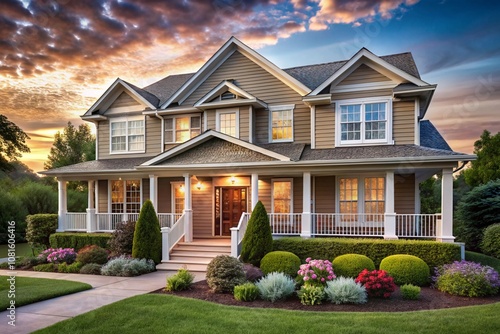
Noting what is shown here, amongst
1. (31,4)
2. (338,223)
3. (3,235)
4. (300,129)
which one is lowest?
(3,235)

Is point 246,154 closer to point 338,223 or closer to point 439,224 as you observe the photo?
point 338,223

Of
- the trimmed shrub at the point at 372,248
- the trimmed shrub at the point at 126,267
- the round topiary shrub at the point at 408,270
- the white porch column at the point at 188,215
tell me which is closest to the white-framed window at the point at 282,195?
the trimmed shrub at the point at 372,248

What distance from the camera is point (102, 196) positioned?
18.1 m

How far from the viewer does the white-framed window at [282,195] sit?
601 inches

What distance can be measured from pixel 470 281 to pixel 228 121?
10.7m

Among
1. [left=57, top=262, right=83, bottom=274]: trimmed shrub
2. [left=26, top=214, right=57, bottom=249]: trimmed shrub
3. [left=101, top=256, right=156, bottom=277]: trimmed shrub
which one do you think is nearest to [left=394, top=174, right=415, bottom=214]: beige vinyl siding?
[left=101, top=256, right=156, bottom=277]: trimmed shrub

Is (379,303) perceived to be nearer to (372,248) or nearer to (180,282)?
(372,248)

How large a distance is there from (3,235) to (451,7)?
85.8ft

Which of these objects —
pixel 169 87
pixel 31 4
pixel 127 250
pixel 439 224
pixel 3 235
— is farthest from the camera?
pixel 3 235

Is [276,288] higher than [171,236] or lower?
lower

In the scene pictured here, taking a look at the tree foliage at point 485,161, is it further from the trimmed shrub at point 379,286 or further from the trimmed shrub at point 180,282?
the trimmed shrub at point 180,282

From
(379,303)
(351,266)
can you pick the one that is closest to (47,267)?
(351,266)

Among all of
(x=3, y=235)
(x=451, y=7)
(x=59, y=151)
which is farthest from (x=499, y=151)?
(x=59, y=151)

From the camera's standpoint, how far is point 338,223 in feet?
46.9
